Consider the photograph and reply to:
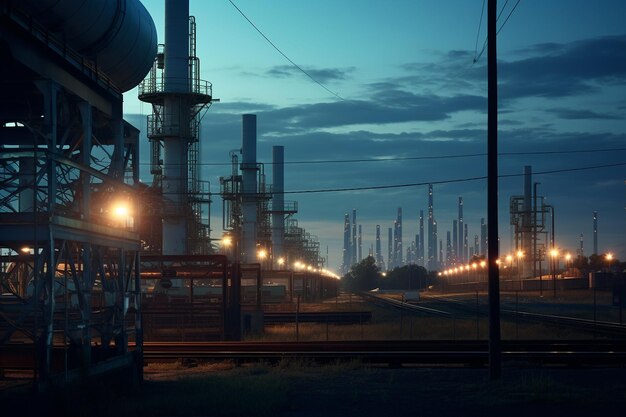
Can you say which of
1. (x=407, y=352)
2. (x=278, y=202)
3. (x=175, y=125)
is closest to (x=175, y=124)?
(x=175, y=125)

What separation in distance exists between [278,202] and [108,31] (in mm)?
84743

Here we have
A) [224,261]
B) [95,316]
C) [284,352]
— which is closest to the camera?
[95,316]

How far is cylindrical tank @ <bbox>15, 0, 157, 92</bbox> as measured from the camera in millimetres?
18344

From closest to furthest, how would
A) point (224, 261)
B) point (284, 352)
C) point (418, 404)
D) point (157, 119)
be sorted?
point (418, 404), point (284, 352), point (224, 261), point (157, 119)

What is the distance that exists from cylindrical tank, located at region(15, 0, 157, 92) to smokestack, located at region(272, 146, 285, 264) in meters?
79.2

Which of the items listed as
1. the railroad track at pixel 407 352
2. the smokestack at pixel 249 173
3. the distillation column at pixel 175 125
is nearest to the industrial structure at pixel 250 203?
the smokestack at pixel 249 173

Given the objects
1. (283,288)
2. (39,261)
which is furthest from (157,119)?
(39,261)

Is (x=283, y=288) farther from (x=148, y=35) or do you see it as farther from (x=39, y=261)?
(x=39, y=261)

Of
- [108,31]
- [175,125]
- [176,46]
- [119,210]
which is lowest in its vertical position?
[119,210]

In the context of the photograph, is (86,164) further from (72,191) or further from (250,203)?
(250,203)

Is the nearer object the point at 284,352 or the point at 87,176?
the point at 87,176

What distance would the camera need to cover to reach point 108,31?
20.6 meters

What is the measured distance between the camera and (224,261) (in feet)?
125

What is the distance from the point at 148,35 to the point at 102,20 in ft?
10.6
